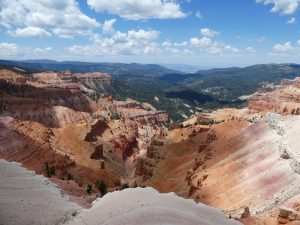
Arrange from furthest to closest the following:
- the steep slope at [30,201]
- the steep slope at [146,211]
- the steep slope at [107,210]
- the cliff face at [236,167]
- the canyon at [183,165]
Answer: the cliff face at [236,167]
the canyon at [183,165]
the steep slope at [30,201]
the steep slope at [107,210]
the steep slope at [146,211]

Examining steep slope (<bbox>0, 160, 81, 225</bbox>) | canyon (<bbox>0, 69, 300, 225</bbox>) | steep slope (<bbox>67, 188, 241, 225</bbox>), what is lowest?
canyon (<bbox>0, 69, 300, 225</bbox>)

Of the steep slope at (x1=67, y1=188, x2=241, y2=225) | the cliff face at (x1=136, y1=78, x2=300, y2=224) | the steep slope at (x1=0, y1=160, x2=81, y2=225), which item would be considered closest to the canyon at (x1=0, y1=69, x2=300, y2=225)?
the cliff face at (x1=136, y1=78, x2=300, y2=224)

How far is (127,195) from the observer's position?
39.7 m

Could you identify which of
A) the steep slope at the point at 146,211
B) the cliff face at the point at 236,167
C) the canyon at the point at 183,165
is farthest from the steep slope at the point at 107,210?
the cliff face at the point at 236,167

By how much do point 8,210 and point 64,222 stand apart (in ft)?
16.6

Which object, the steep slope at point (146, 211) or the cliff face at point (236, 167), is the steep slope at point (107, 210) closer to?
the steep slope at point (146, 211)

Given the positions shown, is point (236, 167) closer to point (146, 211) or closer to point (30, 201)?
point (30, 201)

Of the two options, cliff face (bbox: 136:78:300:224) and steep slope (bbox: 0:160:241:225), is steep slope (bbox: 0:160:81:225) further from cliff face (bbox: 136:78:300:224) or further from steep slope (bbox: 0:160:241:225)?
cliff face (bbox: 136:78:300:224)

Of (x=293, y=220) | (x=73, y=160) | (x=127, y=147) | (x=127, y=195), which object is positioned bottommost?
(x=127, y=147)

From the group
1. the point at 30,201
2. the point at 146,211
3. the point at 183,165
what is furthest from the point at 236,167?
the point at 146,211

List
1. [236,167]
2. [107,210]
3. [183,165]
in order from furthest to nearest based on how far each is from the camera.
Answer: [183,165], [236,167], [107,210]

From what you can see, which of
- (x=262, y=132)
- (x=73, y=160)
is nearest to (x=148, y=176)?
(x=73, y=160)

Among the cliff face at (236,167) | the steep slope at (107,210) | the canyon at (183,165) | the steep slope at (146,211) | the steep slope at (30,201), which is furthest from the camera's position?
the cliff face at (236,167)

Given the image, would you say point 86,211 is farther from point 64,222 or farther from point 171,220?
point 171,220
